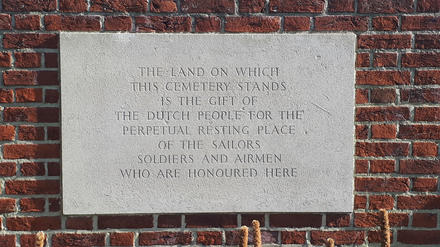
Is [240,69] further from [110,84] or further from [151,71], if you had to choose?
[110,84]

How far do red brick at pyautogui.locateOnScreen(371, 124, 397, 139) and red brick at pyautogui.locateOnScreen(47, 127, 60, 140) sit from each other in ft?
5.03

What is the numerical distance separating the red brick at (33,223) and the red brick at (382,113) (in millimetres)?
1568

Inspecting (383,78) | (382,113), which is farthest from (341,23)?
(382,113)

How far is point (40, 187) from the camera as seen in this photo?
2.28 metres

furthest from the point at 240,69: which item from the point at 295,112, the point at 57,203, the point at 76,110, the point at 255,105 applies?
the point at 57,203

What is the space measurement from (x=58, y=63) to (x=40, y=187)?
0.61 metres

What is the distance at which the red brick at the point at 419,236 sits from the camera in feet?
7.66

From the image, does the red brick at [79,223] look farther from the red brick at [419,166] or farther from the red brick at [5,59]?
the red brick at [419,166]

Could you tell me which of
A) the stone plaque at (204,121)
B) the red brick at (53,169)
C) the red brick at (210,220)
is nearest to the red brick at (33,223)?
the stone plaque at (204,121)

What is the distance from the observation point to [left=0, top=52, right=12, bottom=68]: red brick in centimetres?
224

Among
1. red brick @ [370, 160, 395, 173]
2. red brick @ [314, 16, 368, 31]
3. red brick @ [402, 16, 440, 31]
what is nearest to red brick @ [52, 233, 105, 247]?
red brick @ [370, 160, 395, 173]

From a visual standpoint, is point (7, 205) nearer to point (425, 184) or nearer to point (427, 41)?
point (425, 184)

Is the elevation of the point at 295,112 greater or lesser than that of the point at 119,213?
greater

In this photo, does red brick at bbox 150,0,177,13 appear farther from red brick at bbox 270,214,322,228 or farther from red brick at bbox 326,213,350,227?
red brick at bbox 326,213,350,227
